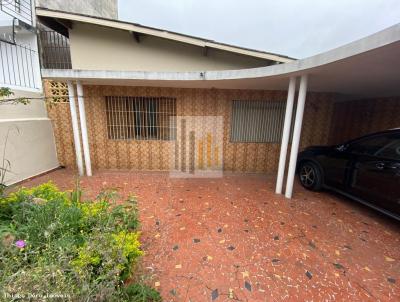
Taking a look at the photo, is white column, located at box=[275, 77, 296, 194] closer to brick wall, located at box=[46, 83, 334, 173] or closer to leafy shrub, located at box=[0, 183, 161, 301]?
brick wall, located at box=[46, 83, 334, 173]

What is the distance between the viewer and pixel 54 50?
5.21 metres

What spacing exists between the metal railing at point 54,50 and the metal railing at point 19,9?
46 centimetres

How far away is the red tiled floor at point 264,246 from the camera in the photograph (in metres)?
1.83

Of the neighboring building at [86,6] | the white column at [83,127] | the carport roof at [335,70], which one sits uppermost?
the neighboring building at [86,6]

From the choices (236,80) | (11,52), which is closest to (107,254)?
(236,80)

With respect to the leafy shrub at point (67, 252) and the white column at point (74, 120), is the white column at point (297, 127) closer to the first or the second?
the leafy shrub at point (67, 252)

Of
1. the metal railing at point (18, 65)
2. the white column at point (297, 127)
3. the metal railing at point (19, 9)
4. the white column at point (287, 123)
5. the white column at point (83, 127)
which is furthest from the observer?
the metal railing at point (18, 65)

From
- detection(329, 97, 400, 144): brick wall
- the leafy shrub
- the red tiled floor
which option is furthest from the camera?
detection(329, 97, 400, 144): brick wall

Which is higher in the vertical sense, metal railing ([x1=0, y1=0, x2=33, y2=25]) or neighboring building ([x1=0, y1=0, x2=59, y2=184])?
metal railing ([x1=0, y1=0, x2=33, y2=25])

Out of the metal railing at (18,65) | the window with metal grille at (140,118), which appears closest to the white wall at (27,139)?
the metal railing at (18,65)

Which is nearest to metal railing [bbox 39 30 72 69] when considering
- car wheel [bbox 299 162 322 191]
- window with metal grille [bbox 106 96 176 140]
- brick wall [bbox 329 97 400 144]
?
window with metal grille [bbox 106 96 176 140]

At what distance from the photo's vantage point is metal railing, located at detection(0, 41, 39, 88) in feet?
14.3

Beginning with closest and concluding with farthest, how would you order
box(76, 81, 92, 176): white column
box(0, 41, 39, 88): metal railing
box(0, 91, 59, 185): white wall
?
box(0, 91, 59, 185): white wall < box(76, 81, 92, 176): white column < box(0, 41, 39, 88): metal railing

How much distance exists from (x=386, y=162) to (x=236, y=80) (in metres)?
2.74
